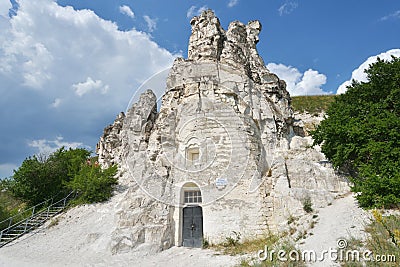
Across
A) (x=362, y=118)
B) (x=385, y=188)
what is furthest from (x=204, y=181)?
(x=362, y=118)

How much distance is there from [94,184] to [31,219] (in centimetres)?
396

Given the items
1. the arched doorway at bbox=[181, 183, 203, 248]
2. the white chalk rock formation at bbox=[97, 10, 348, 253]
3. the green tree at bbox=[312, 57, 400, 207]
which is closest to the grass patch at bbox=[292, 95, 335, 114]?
the white chalk rock formation at bbox=[97, 10, 348, 253]

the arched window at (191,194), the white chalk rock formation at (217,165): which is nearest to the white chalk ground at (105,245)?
the white chalk rock formation at (217,165)

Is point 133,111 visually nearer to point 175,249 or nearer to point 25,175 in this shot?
point 25,175

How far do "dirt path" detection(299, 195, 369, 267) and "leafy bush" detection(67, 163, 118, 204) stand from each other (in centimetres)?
1220

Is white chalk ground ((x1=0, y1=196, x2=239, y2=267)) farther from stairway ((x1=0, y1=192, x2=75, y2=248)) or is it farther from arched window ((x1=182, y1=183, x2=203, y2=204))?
arched window ((x1=182, y1=183, x2=203, y2=204))

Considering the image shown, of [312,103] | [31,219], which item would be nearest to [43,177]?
[31,219]

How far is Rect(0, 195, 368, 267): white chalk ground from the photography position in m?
8.78

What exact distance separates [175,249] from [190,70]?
33.3 ft

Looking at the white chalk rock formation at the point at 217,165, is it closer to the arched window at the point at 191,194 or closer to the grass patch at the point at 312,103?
the arched window at the point at 191,194

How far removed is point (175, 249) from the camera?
448 inches

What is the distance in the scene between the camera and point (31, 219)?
15336 millimetres

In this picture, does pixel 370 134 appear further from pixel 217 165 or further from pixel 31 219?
pixel 31 219

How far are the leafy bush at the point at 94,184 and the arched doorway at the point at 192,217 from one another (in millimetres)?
6195
